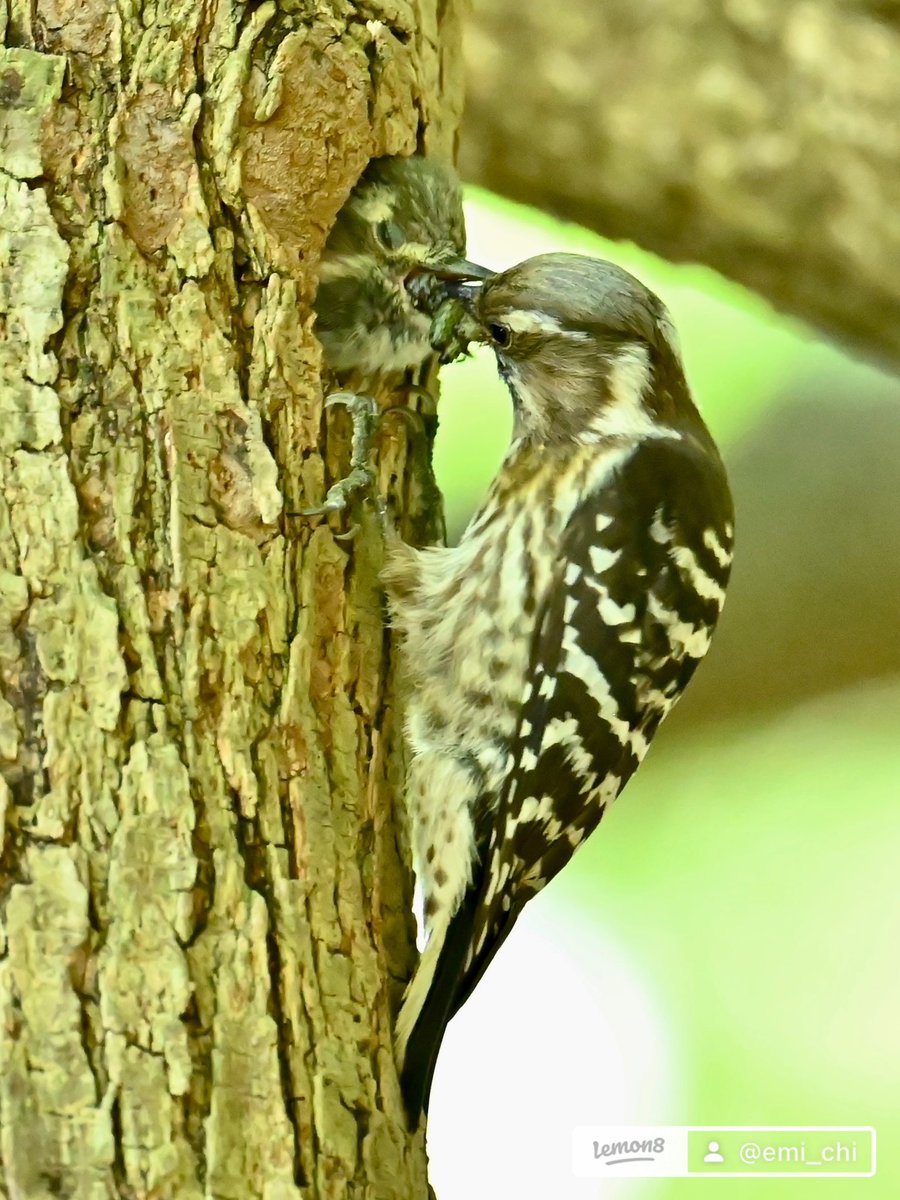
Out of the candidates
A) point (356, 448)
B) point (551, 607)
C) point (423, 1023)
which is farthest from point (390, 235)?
point (423, 1023)

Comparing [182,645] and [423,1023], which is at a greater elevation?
[182,645]

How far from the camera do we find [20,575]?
1.06m

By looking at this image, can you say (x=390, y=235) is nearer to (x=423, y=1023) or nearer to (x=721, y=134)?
(x=721, y=134)

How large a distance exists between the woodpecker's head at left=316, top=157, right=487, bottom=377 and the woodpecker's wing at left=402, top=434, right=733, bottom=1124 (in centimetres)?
31

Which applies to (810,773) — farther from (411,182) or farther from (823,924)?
(411,182)

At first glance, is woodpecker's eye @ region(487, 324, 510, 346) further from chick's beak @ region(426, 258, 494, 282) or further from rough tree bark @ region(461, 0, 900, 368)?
rough tree bark @ region(461, 0, 900, 368)

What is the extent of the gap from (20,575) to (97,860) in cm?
26

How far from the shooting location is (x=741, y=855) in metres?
1.92

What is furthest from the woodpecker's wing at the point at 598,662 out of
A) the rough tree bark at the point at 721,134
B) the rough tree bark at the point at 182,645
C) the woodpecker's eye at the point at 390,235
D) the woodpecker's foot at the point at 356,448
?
the rough tree bark at the point at 721,134

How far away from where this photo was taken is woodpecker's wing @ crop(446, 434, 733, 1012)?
4.53ft

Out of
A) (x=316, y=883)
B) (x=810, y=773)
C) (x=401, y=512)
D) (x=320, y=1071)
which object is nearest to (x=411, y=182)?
(x=401, y=512)

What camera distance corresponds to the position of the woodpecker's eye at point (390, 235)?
1412 millimetres

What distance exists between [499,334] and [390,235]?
18cm

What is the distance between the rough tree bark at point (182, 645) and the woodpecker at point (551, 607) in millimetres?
108
